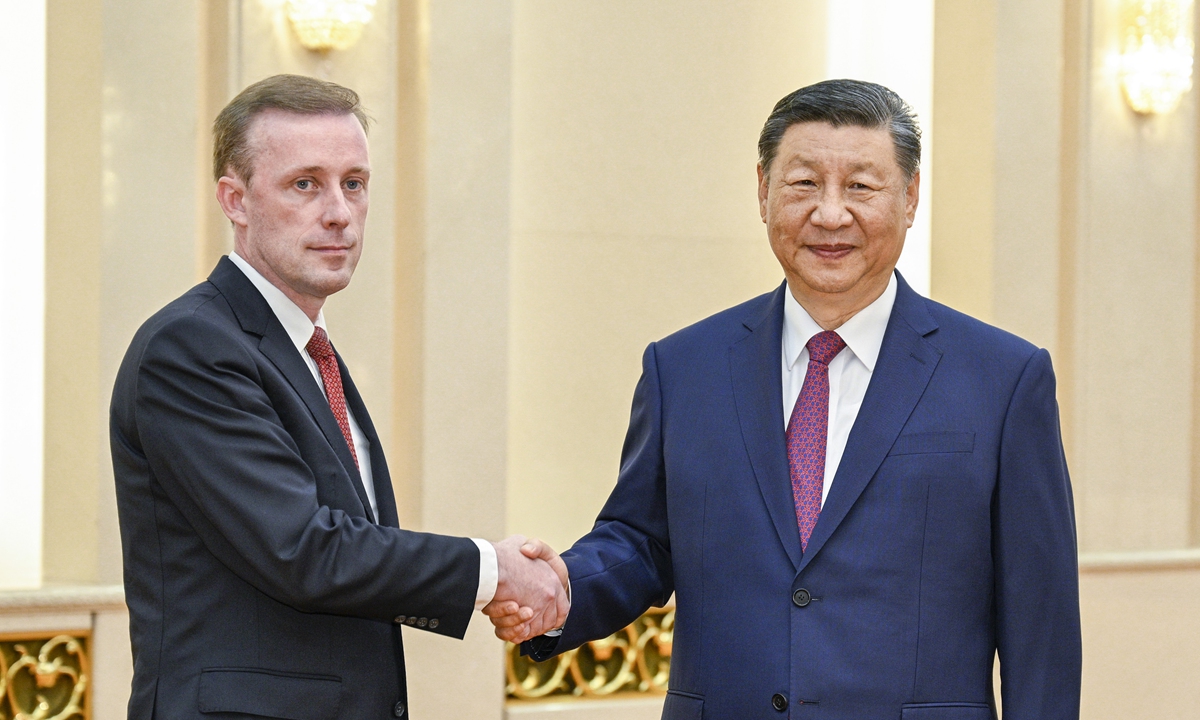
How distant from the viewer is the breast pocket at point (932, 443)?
2408 millimetres

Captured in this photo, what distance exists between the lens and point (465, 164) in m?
4.55

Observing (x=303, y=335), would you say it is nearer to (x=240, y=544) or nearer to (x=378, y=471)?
(x=378, y=471)

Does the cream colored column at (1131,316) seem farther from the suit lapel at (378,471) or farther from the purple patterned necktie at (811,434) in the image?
the suit lapel at (378,471)

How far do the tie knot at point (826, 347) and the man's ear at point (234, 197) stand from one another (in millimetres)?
1148

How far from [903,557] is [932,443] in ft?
0.72

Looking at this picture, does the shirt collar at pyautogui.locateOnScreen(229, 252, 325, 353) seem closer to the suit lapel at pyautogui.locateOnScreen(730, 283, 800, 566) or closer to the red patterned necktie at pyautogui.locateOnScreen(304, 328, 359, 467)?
the red patterned necktie at pyautogui.locateOnScreen(304, 328, 359, 467)

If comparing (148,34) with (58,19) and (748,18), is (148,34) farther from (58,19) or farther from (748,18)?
(748,18)

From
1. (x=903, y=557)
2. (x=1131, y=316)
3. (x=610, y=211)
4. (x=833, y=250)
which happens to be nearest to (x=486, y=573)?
(x=903, y=557)

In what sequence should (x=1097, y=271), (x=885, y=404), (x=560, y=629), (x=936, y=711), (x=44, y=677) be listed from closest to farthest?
(x=936, y=711)
(x=885, y=404)
(x=560, y=629)
(x=44, y=677)
(x=1097, y=271)

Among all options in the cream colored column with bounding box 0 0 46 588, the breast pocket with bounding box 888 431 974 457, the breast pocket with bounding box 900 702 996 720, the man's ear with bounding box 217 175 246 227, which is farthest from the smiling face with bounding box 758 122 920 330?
the cream colored column with bounding box 0 0 46 588

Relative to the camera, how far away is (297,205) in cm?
250

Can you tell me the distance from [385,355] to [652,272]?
123 cm

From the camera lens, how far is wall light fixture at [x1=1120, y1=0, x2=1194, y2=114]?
533 cm

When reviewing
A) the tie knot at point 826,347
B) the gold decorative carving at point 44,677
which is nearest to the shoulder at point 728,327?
the tie knot at point 826,347
